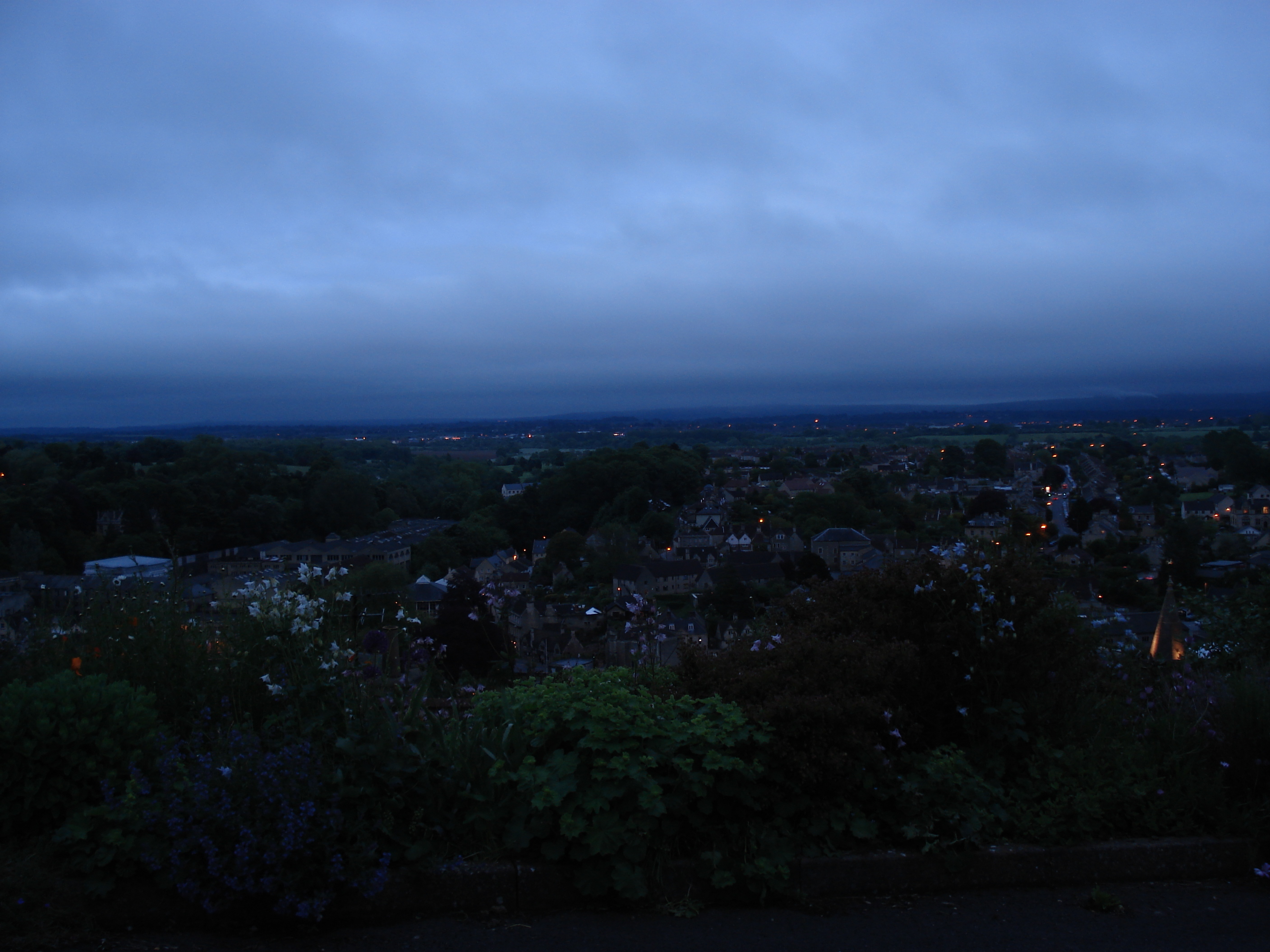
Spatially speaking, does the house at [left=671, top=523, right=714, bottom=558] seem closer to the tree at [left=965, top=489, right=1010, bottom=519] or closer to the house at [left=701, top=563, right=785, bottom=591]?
the house at [left=701, top=563, right=785, bottom=591]

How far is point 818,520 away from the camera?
168ft

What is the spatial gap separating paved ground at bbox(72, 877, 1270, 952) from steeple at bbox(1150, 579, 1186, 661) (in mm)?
3206

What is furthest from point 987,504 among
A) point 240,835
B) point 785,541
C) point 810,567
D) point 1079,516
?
point 240,835

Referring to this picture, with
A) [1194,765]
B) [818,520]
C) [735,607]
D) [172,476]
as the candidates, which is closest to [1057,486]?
[818,520]

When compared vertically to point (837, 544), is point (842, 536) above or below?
above

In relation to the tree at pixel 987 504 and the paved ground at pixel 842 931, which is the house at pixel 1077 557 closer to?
the tree at pixel 987 504

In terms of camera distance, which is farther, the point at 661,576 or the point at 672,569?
the point at 672,569

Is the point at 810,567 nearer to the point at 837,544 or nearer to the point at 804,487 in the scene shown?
the point at 837,544

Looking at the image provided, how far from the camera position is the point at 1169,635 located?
21.8 feet

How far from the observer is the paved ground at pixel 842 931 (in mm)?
2904

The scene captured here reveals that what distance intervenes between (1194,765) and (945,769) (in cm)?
124

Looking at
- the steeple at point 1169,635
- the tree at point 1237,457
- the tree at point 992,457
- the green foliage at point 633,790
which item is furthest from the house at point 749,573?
the tree at point 992,457

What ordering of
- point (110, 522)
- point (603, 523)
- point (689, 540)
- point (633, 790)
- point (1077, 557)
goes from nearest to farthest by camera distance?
point (633, 790) < point (1077, 557) < point (110, 522) < point (689, 540) < point (603, 523)

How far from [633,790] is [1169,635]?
216 inches
